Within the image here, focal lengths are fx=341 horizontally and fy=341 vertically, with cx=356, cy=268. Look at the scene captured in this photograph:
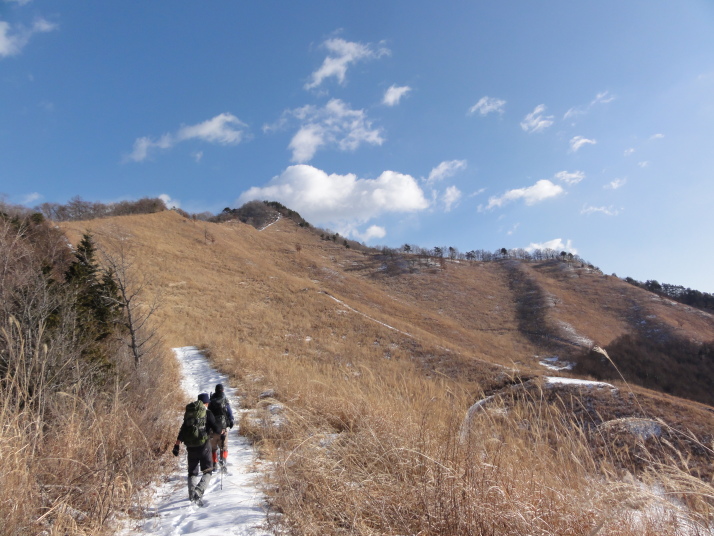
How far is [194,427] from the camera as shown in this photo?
409 cm

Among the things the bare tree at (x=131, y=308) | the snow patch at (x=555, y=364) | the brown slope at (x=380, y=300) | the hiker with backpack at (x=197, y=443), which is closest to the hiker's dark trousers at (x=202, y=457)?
the hiker with backpack at (x=197, y=443)

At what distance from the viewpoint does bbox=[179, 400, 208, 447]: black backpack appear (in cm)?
402

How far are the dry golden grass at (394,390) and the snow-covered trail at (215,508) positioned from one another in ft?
0.87

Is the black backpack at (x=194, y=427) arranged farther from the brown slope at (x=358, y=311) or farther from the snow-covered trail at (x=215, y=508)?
the brown slope at (x=358, y=311)

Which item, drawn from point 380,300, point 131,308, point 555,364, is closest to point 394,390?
point 131,308

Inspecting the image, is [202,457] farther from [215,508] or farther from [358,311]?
[358,311]

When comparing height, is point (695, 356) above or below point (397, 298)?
below

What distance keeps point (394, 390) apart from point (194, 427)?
Result: 2.45m

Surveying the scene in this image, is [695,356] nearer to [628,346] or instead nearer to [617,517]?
[628,346]

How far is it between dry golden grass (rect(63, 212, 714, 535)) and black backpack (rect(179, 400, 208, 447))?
3.01 feet

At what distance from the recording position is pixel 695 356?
33375mm

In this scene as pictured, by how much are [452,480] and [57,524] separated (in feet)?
8.20

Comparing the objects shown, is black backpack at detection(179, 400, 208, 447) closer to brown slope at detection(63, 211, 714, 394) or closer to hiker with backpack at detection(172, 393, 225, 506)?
hiker with backpack at detection(172, 393, 225, 506)

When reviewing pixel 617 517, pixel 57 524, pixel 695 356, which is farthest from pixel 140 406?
pixel 695 356
